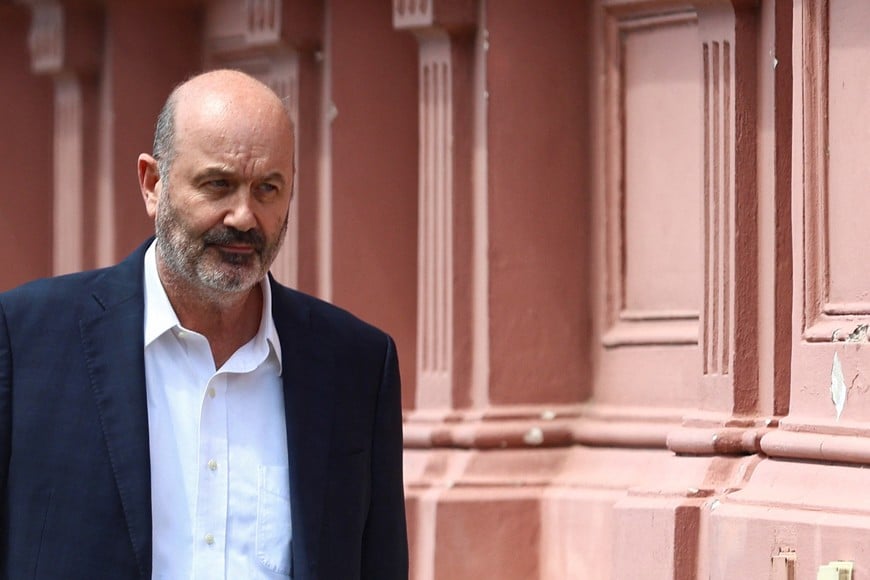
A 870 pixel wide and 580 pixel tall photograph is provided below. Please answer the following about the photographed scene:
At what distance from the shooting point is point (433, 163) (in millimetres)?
6355

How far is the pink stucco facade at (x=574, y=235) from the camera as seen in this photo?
4883 millimetres

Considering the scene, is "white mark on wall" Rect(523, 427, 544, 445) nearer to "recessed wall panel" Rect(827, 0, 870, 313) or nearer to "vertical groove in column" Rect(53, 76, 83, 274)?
"recessed wall panel" Rect(827, 0, 870, 313)

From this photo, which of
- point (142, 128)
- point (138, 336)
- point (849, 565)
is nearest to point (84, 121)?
point (142, 128)

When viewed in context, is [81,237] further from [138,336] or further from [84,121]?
[138,336]

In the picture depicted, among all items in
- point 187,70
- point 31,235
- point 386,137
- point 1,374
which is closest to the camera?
point 1,374

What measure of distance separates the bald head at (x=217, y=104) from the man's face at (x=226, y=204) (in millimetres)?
27

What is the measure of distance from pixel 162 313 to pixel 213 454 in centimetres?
26

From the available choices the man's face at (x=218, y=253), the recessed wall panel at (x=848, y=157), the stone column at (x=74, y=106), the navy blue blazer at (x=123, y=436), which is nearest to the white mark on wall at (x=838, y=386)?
the recessed wall panel at (x=848, y=157)

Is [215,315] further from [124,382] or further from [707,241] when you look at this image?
[707,241]

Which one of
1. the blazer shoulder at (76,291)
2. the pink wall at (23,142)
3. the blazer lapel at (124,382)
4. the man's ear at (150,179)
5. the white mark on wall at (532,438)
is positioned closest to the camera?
the blazer lapel at (124,382)

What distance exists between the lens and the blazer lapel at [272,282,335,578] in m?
2.93

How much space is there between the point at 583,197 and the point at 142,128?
8.57 feet

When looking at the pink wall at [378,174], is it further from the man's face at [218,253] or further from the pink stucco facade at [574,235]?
the man's face at [218,253]

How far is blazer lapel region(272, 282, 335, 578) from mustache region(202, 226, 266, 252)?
235mm
